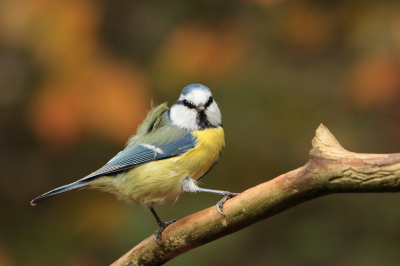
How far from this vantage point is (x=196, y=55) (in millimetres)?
2908

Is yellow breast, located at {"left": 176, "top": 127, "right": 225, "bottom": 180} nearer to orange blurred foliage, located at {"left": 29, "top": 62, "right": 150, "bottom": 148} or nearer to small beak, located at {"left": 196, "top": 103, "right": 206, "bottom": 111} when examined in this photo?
small beak, located at {"left": 196, "top": 103, "right": 206, "bottom": 111}

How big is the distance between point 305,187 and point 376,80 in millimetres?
1717

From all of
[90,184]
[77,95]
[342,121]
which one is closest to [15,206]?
[77,95]

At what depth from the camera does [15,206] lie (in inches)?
119

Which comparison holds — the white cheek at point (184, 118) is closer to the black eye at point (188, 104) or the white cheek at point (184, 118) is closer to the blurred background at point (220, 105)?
the black eye at point (188, 104)

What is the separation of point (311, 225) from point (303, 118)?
2.51 feet

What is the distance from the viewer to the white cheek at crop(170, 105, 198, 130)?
1924 mm

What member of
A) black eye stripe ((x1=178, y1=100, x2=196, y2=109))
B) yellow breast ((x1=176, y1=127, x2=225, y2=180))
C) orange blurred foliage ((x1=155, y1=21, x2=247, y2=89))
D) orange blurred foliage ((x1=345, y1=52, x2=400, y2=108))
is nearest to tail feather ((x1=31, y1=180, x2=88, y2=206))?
yellow breast ((x1=176, y1=127, x2=225, y2=180))

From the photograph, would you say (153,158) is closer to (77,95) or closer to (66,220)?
(77,95)

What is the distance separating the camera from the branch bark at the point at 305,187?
3.79 ft

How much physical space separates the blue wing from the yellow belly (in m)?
0.02

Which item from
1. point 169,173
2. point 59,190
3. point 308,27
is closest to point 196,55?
point 308,27

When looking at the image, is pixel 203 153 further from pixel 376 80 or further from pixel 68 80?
pixel 376 80

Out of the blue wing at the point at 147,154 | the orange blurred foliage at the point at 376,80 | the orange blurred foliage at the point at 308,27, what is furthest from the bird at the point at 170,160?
the orange blurred foliage at the point at 308,27
